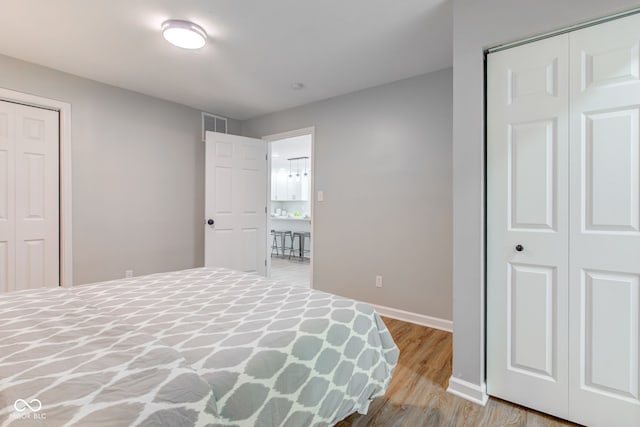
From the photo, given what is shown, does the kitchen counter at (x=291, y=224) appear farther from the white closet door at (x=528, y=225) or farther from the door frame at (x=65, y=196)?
the white closet door at (x=528, y=225)

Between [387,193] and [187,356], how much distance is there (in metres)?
2.60

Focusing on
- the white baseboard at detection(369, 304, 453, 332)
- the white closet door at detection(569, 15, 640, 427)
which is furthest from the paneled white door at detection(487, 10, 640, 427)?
the white baseboard at detection(369, 304, 453, 332)

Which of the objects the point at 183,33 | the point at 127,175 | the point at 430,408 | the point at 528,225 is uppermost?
the point at 183,33

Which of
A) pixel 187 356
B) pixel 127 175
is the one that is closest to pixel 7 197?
pixel 127 175

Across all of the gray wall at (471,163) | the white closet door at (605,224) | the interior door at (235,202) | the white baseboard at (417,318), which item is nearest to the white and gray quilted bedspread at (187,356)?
the gray wall at (471,163)

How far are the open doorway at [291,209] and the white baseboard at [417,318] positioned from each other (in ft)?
6.14

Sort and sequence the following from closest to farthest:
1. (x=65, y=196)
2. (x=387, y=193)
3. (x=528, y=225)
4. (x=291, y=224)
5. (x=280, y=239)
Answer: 1. (x=528, y=225)
2. (x=65, y=196)
3. (x=387, y=193)
4. (x=291, y=224)
5. (x=280, y=239)

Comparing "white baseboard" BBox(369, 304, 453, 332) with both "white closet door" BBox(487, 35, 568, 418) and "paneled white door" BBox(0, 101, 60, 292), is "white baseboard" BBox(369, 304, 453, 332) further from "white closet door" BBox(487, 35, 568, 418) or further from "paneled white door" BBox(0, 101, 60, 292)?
"paneled white door" BBox(0, 101, 60, 292)

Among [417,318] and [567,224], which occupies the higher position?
[567,224]

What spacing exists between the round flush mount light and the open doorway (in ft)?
10.1

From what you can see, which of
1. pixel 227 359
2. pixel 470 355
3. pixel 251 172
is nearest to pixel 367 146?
pixel 251 172

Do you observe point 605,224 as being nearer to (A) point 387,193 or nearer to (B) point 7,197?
(A) point 387,193

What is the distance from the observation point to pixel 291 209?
8.48m

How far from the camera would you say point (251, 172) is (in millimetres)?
4227
